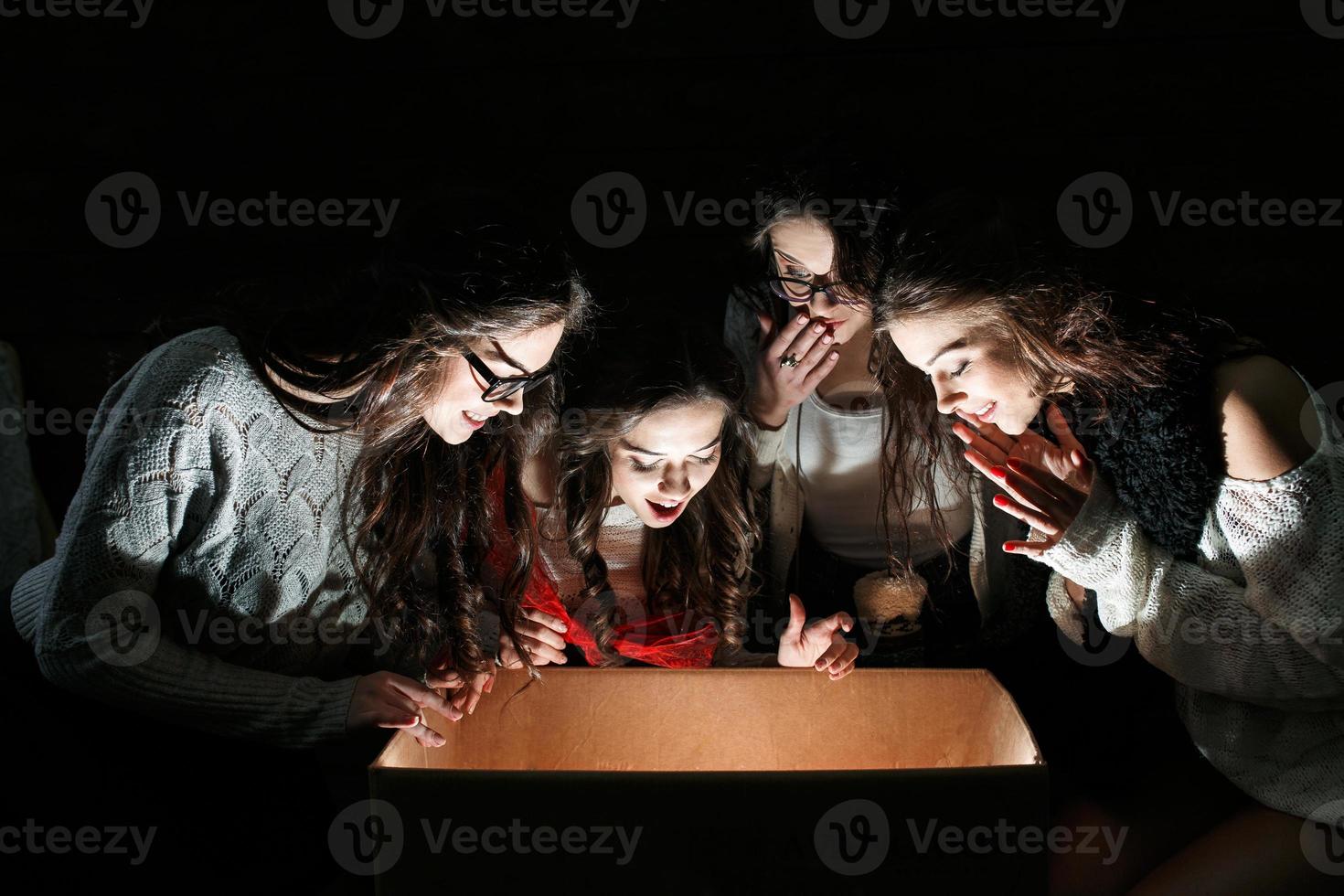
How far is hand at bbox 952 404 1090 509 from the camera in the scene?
1.44 meters

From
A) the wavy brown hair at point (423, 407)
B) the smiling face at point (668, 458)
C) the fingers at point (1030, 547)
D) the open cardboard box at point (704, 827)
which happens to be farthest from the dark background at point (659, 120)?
the open cardboard box at point (704, 827)

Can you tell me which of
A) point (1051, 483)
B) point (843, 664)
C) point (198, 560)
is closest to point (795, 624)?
point (843, 664)

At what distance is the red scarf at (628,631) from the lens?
165 cm

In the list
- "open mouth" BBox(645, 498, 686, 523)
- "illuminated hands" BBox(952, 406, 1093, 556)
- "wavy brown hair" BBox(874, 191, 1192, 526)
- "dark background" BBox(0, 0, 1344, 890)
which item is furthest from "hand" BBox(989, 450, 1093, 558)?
"dark background" BBox(0, 0, 1344, 890)

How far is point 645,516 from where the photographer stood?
1585 mm

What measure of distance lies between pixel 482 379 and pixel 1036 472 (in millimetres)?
724

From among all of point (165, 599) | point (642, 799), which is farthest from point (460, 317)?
point (642, 799)

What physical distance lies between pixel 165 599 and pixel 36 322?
930 mm

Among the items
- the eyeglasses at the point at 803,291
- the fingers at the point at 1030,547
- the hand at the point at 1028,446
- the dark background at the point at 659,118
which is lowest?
the fingers at the point at 1030,547

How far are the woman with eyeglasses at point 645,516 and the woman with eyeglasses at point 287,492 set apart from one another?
13cm

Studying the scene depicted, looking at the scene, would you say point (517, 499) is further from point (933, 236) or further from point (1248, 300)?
point (1248, 300)

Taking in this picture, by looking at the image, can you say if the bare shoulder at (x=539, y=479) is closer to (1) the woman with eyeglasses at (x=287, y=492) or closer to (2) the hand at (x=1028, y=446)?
(1) the woman with eyeglasses at (x=287, y=492)

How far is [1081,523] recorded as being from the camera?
1371 millimetres

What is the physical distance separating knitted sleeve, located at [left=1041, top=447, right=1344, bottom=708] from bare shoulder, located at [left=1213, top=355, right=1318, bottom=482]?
17mm
